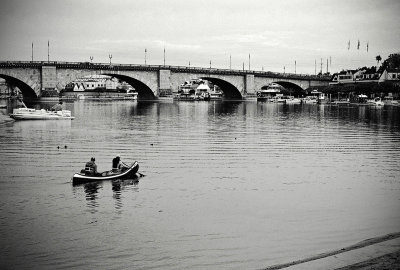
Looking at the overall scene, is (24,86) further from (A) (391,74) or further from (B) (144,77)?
(A) (391,74)

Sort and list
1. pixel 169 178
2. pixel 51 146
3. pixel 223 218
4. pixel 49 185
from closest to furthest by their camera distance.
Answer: pixel 223 218
pixel 49 185
pixel 169 178
pixel 51 146

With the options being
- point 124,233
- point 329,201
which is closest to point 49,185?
point 124,233

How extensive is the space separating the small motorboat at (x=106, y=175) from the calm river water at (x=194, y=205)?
47cm

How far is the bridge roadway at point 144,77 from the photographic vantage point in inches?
3993

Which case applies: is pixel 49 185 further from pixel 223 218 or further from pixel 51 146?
pixel 51 146

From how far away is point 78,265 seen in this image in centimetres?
1317

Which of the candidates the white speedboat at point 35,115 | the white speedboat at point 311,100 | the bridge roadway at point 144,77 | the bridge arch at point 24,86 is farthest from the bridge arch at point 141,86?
the white speedboat at point 35,115

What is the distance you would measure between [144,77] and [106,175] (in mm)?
95872

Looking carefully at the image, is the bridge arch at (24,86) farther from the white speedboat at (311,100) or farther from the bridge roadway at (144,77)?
the white speedboat at (311,100)

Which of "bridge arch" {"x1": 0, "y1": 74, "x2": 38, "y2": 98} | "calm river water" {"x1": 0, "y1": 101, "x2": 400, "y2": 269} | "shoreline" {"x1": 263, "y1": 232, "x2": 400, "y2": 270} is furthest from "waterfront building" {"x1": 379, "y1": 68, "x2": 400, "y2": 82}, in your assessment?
"shoreline" {"x1": 263, "y1": 232, "x2": 400, "y2": 270}

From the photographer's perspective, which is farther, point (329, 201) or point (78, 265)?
point (329, 201)

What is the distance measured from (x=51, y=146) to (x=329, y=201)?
23.6 m

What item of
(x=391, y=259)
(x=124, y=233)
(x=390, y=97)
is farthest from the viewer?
(x=390, y=97)

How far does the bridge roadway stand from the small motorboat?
81.7m
